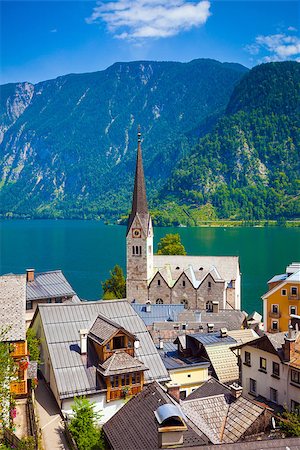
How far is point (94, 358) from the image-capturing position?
90.2ft

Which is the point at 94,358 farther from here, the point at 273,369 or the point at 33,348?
the point at 273,369

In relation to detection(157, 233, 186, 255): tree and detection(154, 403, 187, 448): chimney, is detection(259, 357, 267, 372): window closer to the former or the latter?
detection(154, 403, 187, 448): chimney

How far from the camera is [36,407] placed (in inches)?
1040

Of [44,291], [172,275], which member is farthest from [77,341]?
[172,275]

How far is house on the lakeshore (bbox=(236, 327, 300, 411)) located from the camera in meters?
27.0

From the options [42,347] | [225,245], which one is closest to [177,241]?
[42,347]

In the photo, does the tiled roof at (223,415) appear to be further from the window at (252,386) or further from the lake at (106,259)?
the lake at (106,259)

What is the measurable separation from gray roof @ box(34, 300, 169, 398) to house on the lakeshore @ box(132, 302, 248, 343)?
29.1ft

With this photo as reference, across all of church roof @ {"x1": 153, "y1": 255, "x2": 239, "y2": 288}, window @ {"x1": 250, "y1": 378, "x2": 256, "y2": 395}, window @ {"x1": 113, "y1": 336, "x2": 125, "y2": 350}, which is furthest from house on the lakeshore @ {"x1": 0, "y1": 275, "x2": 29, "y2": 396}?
church roof @ {"x1": 153, "y1": 255, "x2": 239, "y2": 288}

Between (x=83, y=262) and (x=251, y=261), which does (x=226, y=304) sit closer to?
(x=251, y=261)

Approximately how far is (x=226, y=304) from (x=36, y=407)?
41808mm

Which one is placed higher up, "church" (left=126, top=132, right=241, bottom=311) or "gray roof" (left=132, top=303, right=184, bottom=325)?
"church" (left=126, top=132, right=241, bottom=311)

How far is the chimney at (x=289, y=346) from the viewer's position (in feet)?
89.0

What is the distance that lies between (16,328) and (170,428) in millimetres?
14492
